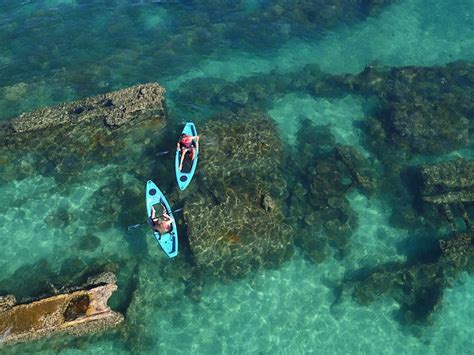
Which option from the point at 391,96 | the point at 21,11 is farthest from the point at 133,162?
the point at 21,11

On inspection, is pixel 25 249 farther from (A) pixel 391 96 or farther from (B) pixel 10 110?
(A) pixel 391 96

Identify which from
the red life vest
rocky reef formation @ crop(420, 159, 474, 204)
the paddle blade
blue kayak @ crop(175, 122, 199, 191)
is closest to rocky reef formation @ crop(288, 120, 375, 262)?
rocky reef formation @ crop(420, 159, 474, 204)

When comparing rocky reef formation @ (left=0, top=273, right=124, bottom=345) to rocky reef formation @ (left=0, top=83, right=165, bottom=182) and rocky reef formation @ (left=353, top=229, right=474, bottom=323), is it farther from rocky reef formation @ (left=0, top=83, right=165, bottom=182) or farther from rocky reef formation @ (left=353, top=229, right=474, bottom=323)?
rocky reef formation @ (left=353, top=229, right=474, bottom=323)

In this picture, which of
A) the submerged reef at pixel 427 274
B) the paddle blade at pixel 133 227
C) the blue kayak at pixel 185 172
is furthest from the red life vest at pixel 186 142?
the submerged reef at pixel 427 274

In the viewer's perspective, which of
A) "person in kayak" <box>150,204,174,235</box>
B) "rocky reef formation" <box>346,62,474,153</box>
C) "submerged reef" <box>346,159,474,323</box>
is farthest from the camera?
"rocky reef formation" <box>346,62,474,153</box>

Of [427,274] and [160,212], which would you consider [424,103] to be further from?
[160,212]

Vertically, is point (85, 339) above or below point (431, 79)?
below

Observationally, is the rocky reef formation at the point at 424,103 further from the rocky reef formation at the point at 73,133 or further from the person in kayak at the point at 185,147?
the rocky reef formation at the point at 73,133

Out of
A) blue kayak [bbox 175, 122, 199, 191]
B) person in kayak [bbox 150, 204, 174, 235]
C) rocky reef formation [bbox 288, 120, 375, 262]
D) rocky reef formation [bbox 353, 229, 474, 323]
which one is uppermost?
blue kayak [bbox 175, 122, 199, 191]
